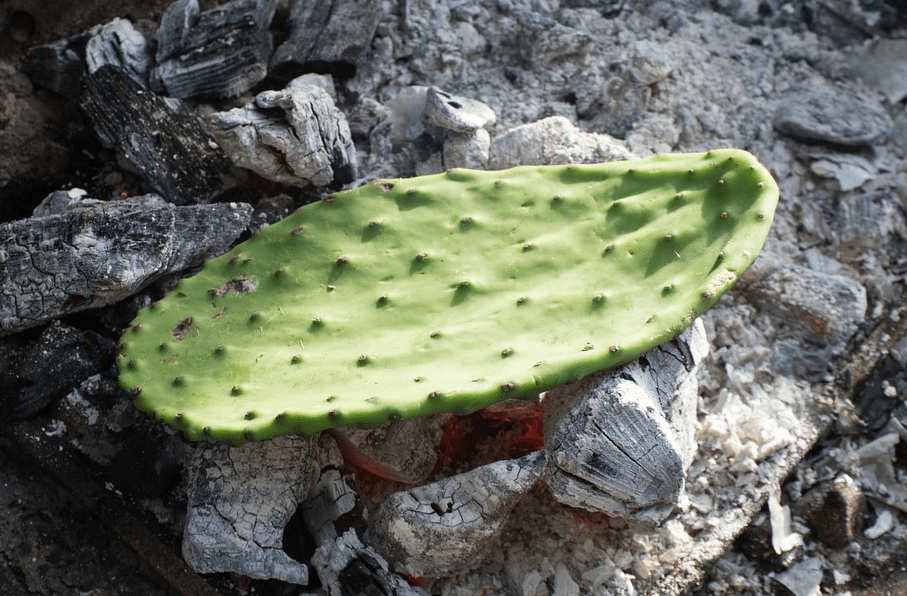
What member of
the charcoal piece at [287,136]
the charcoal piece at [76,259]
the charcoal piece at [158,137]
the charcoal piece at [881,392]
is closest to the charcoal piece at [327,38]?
the charcoal piece at [287,136]

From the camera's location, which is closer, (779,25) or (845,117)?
(845,117)

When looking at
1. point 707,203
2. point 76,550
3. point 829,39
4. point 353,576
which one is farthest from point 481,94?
point 76,550

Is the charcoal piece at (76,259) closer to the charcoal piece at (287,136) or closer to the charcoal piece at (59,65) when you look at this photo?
the charcoal piece at (287,136)

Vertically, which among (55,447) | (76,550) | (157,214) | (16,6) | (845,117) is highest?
(16,6)

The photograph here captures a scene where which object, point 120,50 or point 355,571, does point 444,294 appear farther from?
point 120,50

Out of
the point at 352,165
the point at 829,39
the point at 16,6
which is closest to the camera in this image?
the point at 352,165

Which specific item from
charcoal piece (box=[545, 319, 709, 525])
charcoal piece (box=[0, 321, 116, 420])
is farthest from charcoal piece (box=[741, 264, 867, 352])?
charcoal piece (box=[0, 321, 116, 420])

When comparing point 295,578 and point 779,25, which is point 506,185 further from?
point 779,25
